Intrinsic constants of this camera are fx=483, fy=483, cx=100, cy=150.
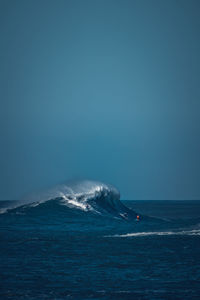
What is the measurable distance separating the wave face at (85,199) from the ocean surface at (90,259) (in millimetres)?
2764

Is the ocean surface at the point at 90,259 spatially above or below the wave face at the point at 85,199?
below

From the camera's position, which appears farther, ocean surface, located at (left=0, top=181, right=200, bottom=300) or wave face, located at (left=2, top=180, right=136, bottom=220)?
wave face, located at (left=2, top=180, right=136, bottom=220)

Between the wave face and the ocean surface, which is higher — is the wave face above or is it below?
above

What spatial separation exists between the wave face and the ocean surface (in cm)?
276

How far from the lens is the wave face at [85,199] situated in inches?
1641

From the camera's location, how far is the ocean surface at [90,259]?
1470 centimetres

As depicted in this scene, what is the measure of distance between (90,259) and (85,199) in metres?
24.7

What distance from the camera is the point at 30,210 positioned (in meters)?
39.6

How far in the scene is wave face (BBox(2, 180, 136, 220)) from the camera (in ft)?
137

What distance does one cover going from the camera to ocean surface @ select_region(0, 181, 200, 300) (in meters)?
14.7

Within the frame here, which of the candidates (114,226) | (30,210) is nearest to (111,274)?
(114,226)

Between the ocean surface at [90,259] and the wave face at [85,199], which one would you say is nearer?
the ocean surface at [90,259]

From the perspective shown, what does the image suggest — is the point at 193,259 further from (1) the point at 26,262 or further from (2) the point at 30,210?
(2) the point at 30,210

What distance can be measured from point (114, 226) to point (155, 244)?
10071 mm
